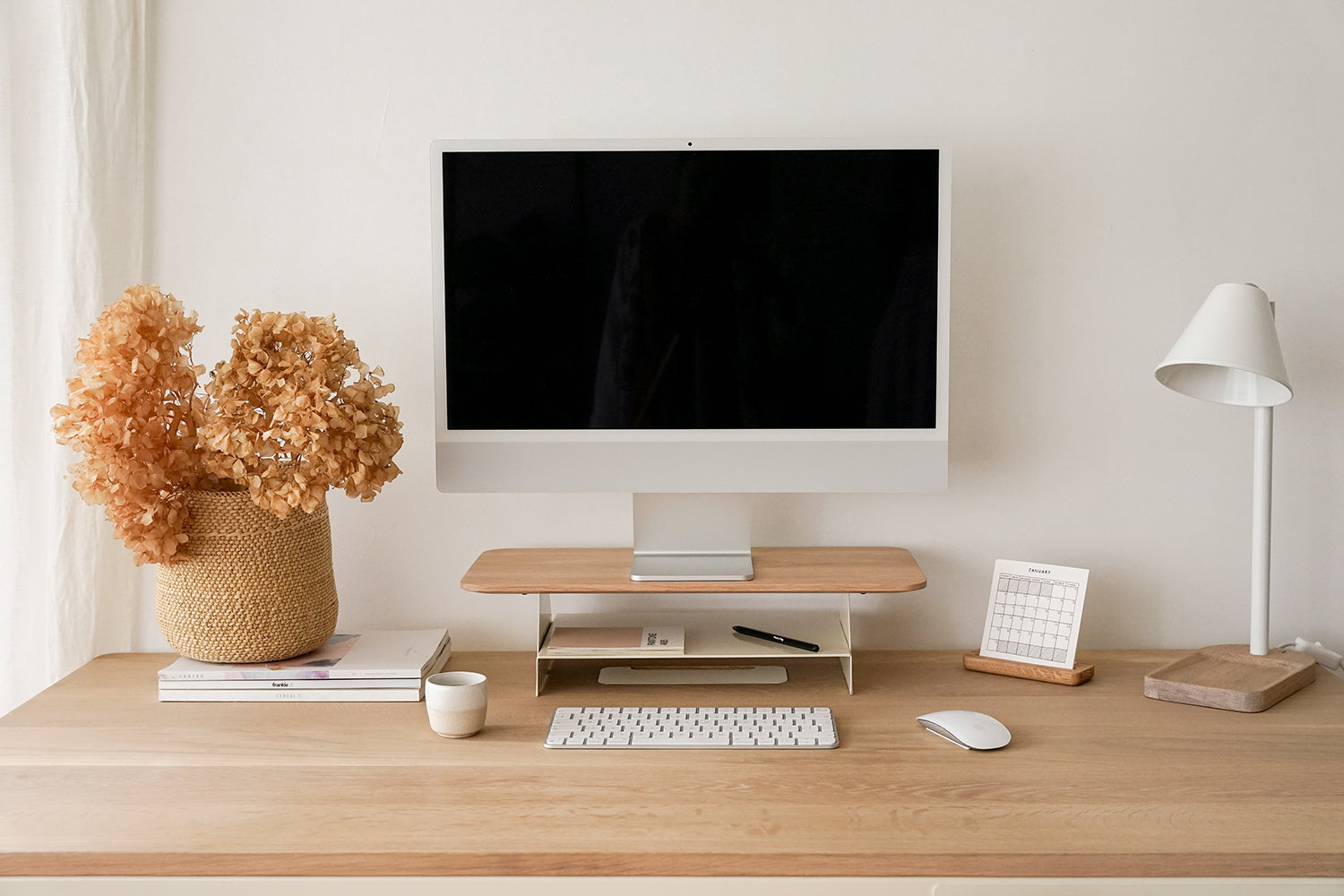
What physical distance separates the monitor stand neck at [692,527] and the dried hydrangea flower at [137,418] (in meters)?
0.65

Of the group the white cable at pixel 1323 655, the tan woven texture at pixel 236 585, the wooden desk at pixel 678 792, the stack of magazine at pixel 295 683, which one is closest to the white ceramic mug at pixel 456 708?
the wooden desk at pixel 678 792

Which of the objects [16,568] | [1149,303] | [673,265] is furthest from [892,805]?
[16,568]

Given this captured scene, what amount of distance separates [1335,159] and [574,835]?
5.00 feet

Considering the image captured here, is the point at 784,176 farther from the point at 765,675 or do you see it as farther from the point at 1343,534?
the point at 1343,534

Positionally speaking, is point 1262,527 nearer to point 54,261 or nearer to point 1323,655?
point 1323,655

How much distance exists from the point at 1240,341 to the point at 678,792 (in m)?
0.98

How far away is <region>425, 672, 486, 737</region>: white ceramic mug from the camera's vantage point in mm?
1265

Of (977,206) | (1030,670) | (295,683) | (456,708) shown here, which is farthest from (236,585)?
(977,206)

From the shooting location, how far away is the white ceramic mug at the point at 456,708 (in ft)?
4.15

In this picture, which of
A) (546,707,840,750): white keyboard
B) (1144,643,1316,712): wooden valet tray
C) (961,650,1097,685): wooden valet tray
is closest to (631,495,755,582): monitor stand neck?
(546,707,840,750): white keyboard

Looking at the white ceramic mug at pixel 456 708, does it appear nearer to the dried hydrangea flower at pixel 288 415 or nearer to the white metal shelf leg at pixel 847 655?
the dried hydrangea flower at pixel 288 415

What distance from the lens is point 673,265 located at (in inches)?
57.7

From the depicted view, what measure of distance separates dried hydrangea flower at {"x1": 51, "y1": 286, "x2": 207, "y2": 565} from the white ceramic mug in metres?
0.45

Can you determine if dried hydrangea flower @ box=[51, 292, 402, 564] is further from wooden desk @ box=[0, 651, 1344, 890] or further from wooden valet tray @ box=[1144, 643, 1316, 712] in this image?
wooden valet tray @ box=[1144, 643, 1316, 712]
